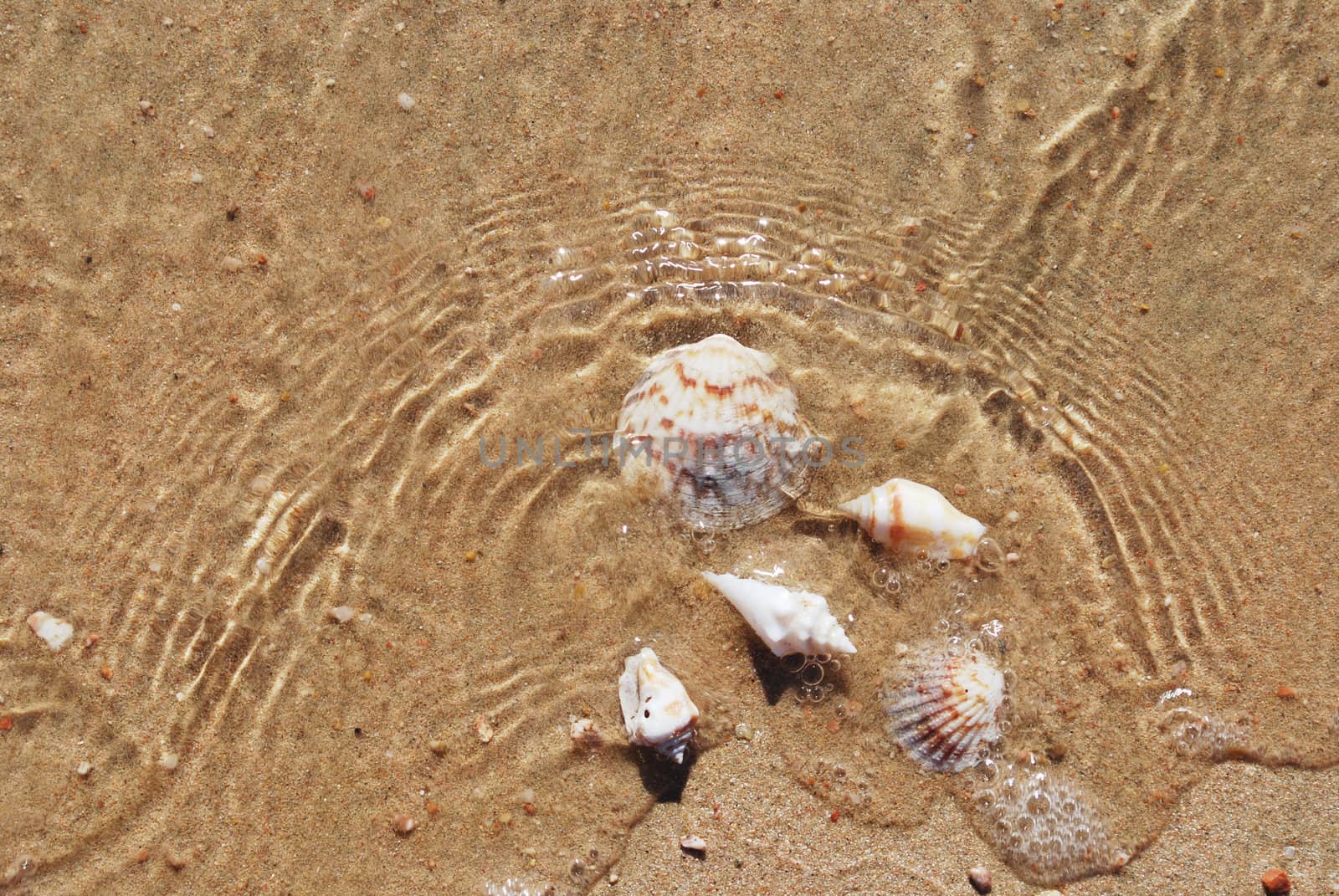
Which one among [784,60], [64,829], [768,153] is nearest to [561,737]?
[64,829]

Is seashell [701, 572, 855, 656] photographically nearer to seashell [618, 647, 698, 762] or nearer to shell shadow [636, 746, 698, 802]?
seashell [618, 647, 698, 762]

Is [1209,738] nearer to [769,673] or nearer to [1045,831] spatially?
[1045,831]

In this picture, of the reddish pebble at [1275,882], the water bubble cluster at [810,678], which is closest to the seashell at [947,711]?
the water bubble cluster at [810,678]

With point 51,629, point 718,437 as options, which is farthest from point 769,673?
point 51,629

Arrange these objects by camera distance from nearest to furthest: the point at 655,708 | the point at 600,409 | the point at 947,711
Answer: the point at 655,708 → the point at 947,711 → the point at 600,409

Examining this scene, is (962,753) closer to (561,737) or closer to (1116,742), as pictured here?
(1116,742)

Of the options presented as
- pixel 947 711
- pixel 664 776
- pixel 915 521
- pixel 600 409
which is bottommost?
pixel 664 776
